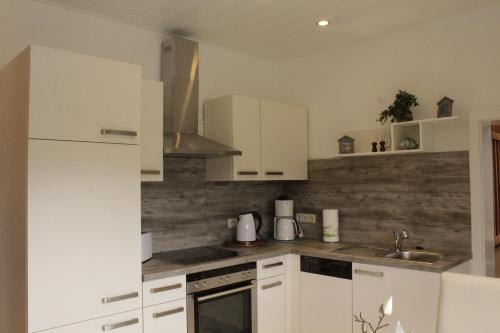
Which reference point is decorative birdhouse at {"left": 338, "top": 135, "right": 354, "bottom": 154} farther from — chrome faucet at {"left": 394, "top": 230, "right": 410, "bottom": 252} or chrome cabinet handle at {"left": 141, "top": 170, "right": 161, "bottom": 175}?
chrome cabinet handle at {"left": 141, "top": 170, "right": 161, "bottom": 175}

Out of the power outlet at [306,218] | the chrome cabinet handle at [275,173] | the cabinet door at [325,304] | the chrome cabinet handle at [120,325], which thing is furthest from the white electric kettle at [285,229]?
the chrome cabinet handle at [120,325]

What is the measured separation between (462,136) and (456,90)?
1.07 ft

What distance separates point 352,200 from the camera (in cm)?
357

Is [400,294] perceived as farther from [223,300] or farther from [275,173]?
[275,173]

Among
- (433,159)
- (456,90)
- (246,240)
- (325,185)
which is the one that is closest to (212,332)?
(246,240)

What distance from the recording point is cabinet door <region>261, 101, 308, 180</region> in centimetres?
355

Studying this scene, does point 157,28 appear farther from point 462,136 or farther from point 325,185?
point 462,136

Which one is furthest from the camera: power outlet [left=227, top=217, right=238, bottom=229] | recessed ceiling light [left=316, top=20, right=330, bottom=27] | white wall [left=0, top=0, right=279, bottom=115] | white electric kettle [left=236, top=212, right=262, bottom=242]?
power outlet [left=227, top=217, right=238, bottom=229]

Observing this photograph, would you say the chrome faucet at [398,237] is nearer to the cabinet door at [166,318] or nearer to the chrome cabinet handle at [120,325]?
the cabinet door at [166,318]

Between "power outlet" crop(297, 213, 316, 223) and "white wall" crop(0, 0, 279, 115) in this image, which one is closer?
"white wall" crop(0, 0, 279, 115)

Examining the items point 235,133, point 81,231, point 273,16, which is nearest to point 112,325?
point 81,231

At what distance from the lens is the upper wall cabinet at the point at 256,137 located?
3.34 metres

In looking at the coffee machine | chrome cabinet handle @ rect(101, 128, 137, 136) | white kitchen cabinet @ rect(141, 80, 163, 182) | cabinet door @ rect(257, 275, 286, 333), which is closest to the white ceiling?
white kitchen cabinet @ rect(141, 80, 163, 182)

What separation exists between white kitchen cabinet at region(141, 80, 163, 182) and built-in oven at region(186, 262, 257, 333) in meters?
0.70
